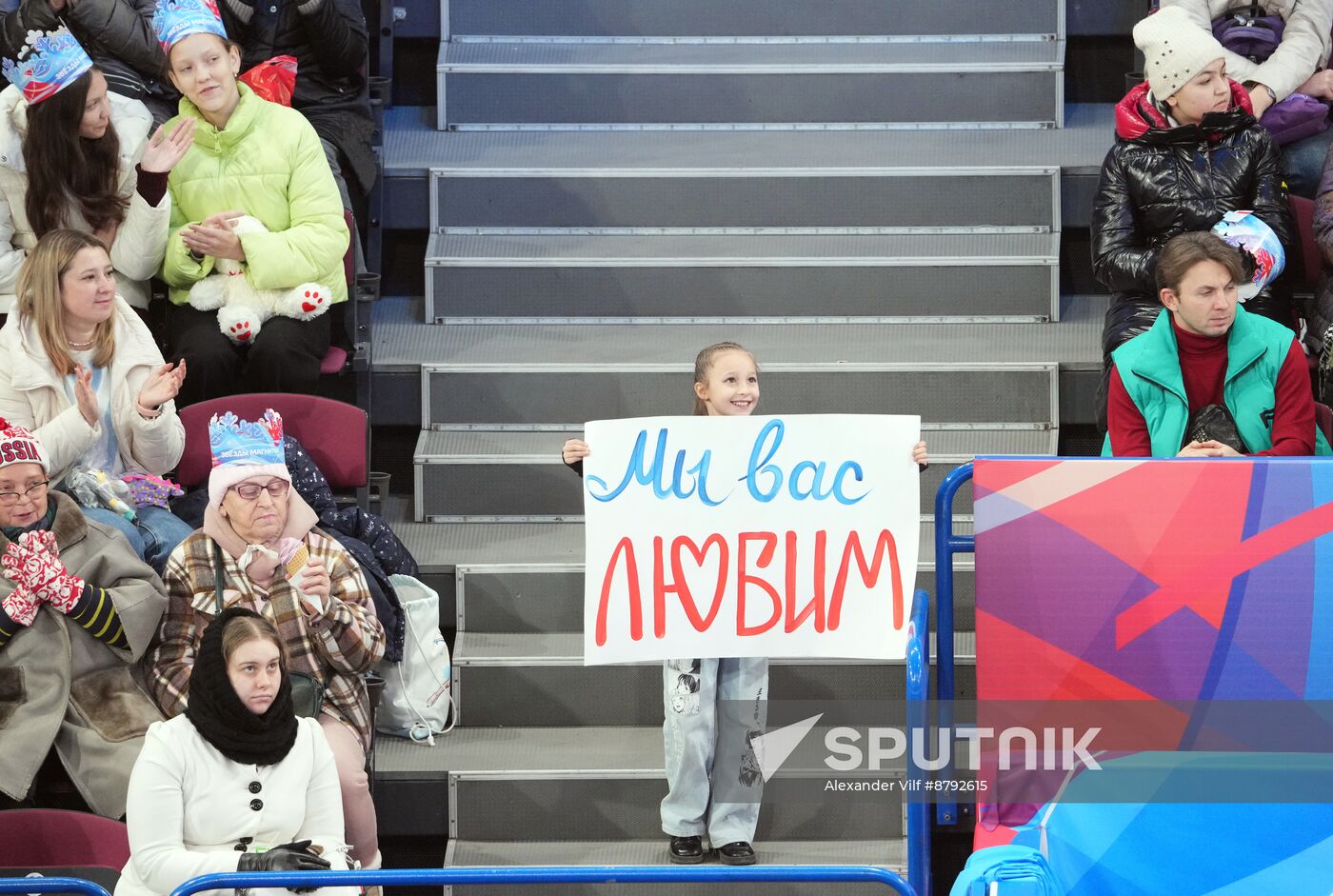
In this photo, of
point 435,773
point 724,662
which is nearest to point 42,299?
point 435,773

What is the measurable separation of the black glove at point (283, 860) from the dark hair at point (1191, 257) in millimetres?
2384

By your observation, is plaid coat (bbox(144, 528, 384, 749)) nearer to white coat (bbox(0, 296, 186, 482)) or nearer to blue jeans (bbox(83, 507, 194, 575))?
blue jeans (bbox(83, 507, 194, 575))

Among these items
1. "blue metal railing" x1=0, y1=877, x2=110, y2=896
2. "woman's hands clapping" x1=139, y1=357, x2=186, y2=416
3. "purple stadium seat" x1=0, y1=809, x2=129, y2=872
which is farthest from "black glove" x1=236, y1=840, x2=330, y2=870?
"woman's hands clapping" x1=139, y1=357, x2=186, y2=416

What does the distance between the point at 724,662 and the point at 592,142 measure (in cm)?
257

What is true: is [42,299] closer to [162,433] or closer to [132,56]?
[162,433]

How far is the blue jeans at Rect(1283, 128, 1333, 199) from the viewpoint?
5762 mm

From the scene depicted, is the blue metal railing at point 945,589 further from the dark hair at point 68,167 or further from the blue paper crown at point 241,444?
the dark hair at point 68,167

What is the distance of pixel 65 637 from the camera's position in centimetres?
439

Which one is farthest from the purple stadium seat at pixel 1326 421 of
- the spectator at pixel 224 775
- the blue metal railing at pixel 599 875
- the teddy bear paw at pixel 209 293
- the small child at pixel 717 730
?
the teddy bear paw at pixel 209 293

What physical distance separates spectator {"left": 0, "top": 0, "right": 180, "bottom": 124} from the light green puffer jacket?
15.9 inches

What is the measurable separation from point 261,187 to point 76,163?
1.69 ft

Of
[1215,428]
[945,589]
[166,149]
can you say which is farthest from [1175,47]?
[166,149]

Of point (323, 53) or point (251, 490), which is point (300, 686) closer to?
point (251, 490)

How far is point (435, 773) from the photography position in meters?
4.82
